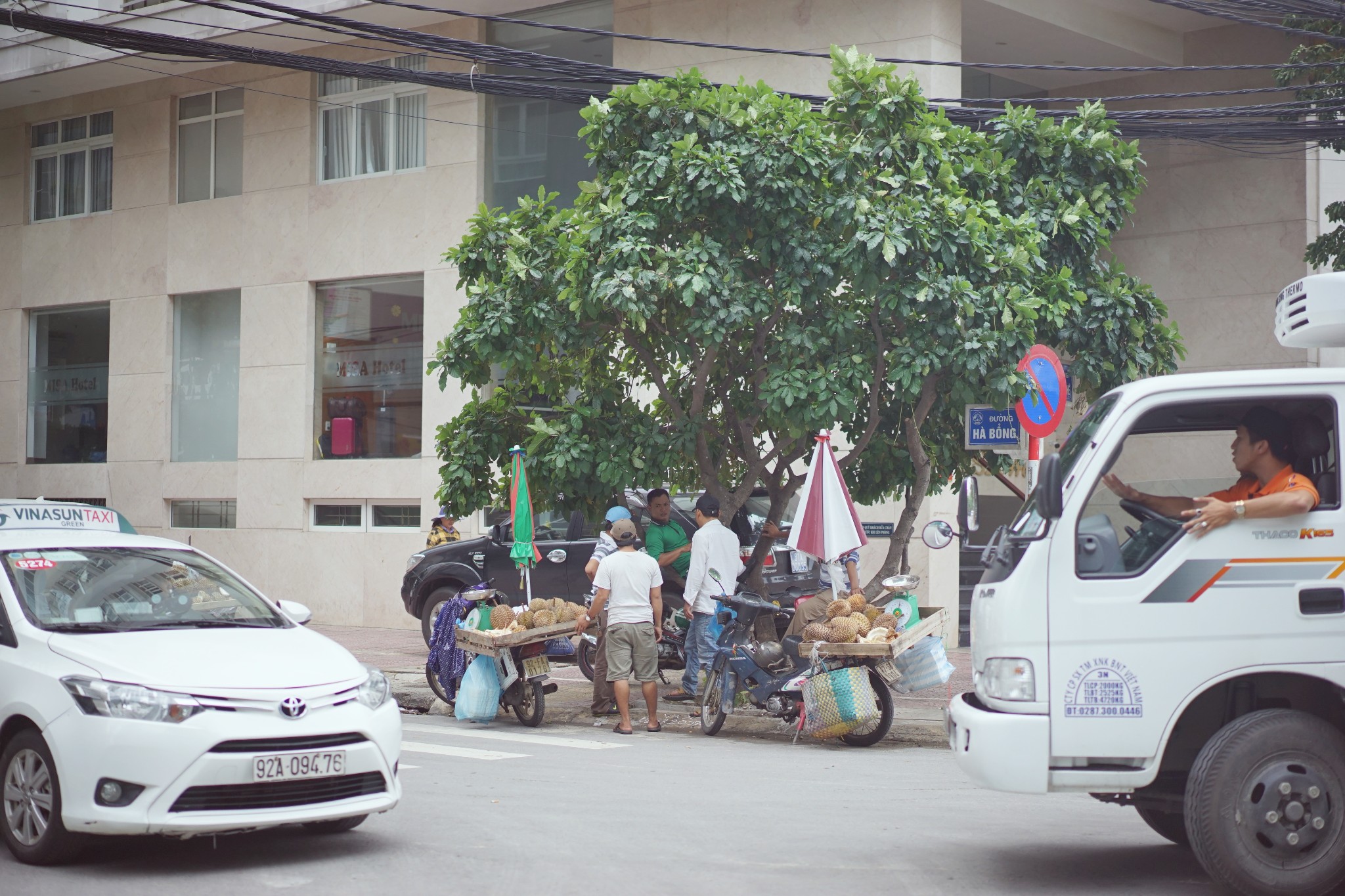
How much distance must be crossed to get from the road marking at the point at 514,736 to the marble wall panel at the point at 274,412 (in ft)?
35.5

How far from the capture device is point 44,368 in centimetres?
2577

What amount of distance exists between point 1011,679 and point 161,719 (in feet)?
11.9

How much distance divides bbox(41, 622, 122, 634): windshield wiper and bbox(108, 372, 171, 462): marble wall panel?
18141 mm

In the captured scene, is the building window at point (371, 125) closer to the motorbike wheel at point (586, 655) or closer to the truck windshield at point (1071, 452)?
the motorbike wheel at point (586, 655)

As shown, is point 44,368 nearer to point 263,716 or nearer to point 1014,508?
point 1014,508

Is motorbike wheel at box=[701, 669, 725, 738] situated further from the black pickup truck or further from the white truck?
the white truck

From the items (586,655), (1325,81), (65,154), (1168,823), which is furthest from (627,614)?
(65,154)

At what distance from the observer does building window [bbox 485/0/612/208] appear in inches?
789

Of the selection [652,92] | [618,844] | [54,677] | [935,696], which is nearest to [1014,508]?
[935,696]

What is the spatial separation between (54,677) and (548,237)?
7167 mm

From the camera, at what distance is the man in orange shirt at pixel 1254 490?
5.89 m

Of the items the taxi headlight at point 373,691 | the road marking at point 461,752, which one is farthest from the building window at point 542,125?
the taxi headlight at point 373,691

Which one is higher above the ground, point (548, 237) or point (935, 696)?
point (548, 237)

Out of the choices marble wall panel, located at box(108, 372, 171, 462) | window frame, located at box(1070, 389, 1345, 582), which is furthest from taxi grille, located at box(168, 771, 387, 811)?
marble wall panel, located at box(108, 372, 171, 462)
